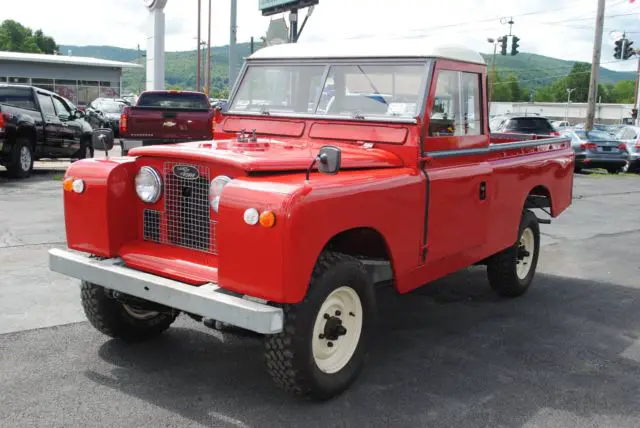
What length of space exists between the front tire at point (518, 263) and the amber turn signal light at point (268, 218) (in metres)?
3.33

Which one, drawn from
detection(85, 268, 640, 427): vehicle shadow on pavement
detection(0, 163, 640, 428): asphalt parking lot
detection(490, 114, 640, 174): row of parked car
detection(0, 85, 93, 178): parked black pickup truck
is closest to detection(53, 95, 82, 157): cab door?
detection(0, 85, 93, 178): parked black pickup truck

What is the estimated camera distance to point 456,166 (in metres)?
5.00

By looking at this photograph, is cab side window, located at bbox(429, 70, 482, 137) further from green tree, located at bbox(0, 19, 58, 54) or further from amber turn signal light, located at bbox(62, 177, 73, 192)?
green tree, located at bbox(0, 19, 58, 54)

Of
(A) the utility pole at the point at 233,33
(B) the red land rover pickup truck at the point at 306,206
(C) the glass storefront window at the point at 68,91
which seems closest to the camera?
(B) the red land rover pickup truck at the point at 306,206

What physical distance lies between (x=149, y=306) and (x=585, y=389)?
2.76m

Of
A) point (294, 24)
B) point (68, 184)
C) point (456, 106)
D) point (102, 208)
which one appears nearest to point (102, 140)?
point (68, 184)

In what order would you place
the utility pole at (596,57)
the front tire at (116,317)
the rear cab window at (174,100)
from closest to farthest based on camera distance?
1. the front tire at (116,317)
2. the rear cab window at (174,100)
3. the utility pole at (596,57)

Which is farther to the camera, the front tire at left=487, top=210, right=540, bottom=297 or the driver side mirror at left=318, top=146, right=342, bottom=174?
the front tire at left=487, top=210, right=540, bottom=297

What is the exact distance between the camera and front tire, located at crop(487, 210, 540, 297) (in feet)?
20.1

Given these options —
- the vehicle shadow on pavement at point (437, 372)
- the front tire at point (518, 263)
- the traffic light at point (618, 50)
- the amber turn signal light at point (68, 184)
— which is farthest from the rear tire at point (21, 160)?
the traffic light at point (618, 50)

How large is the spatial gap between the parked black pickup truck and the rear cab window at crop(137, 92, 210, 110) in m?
1.52

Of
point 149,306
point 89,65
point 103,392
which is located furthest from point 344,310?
point 89,65

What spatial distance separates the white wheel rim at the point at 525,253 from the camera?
6.48 m

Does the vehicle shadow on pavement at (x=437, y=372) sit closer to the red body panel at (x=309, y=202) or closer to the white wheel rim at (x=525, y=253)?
the white wheel rim at (x=525, y=253)
